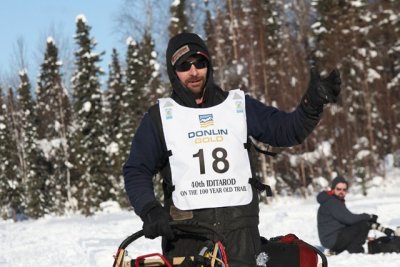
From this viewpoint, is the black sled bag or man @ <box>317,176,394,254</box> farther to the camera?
man @ <box>317,176,394,254</box>

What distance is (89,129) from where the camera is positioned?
3472 centimetres

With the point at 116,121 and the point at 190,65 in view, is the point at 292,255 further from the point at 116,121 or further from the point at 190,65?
the point at 116,121

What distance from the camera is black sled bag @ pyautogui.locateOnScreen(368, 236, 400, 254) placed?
28.7 feet

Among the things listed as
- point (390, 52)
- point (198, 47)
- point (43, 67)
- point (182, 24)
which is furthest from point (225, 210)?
point (43, 67)

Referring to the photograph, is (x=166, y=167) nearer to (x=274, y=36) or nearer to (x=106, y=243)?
(x=106, y=243)

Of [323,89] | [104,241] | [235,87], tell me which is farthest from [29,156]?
[323,89]

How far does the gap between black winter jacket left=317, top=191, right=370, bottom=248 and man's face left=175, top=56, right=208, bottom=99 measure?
649 cm

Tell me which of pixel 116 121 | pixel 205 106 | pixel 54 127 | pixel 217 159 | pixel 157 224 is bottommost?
pixel 116 121

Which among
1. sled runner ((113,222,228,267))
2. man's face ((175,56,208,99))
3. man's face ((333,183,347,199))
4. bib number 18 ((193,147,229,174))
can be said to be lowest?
man's face ((333,183,347,199))

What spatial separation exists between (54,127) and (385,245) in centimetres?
3105

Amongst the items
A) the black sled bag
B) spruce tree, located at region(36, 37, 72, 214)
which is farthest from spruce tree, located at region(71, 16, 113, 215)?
the black sled bag

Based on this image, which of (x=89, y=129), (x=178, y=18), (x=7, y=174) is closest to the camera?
(x=178, y=18)

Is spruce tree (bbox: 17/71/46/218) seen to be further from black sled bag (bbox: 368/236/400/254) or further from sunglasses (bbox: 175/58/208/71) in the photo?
sunglasses (bbox: 175/58/208/71)

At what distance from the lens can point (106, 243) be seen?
1244 centimetres
